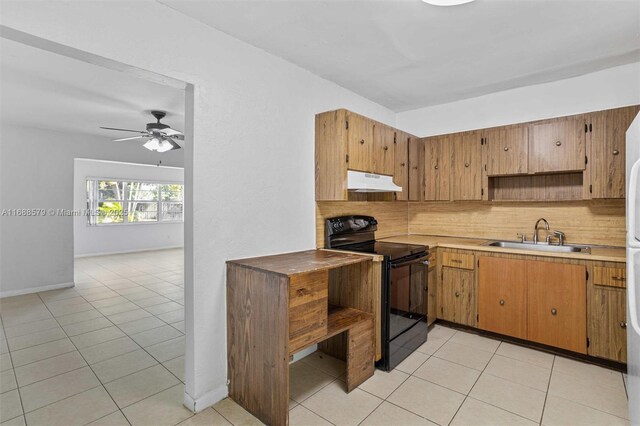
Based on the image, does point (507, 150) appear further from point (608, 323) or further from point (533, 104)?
point (608, 323)

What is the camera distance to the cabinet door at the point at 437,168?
3.76m

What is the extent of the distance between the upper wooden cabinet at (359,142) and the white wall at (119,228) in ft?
20.5

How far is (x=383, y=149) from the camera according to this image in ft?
10.7

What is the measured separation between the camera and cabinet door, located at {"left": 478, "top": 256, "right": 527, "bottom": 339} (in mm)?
2949

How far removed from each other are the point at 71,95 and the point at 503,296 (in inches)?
201

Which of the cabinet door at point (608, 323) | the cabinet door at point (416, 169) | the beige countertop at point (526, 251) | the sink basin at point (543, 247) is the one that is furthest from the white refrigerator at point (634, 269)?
the cabinet door at point (416, 169)

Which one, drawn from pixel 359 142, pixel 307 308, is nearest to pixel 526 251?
pixel 359 142

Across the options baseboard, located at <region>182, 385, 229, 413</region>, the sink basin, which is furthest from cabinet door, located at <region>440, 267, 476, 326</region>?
baseboard, located at <region>182, 385, 229, 413</region>

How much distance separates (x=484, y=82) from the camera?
3.28 metres

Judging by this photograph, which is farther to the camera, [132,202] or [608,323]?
[132,202]

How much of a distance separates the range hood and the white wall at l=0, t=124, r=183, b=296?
4.84 metres

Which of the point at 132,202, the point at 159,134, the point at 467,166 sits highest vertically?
the point at 159,134

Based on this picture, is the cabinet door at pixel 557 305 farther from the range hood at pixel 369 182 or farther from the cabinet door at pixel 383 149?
the cabinet door at pixel 383 149

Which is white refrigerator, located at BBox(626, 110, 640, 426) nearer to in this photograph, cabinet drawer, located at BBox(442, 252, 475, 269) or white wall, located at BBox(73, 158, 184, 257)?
cabinet drawer, located at BBox(442, 252, 475, 269)
